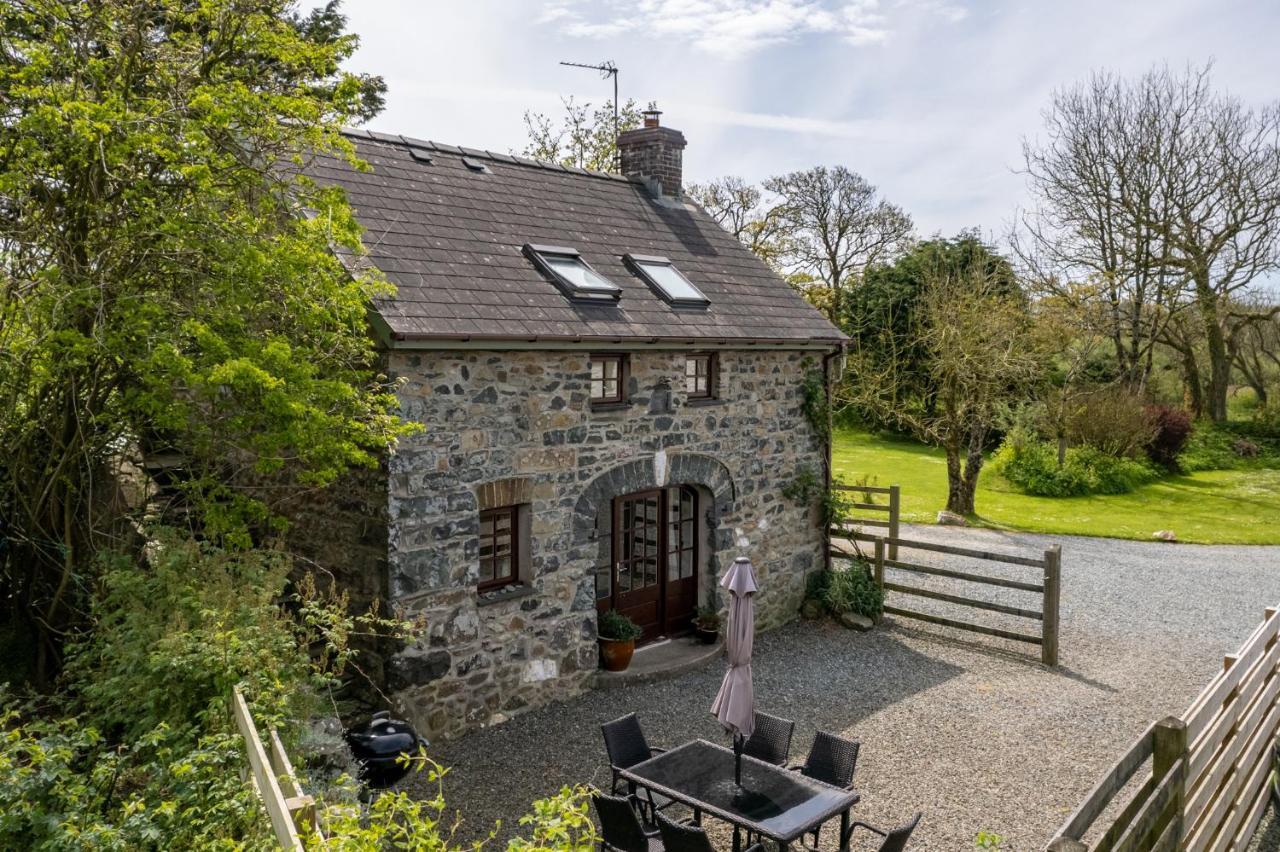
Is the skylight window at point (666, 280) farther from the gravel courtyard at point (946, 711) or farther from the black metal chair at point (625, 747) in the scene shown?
the black metal chair at point (625, 747)

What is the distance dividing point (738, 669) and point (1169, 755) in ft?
9.69

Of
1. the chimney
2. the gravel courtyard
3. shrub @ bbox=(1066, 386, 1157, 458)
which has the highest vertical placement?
the chimney

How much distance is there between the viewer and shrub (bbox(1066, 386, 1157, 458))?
84.6 feet

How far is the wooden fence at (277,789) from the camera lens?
3.81 m

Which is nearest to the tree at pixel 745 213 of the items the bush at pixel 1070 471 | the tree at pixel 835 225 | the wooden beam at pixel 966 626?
the tree at pixel 835 225

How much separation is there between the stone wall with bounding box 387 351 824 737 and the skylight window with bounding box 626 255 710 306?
80 centimetres

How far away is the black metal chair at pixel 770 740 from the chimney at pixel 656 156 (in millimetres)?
9435

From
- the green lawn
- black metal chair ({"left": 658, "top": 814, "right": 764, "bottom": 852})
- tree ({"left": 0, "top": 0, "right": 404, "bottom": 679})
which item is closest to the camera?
black metal chair ({"left": 658, "top": 814, "right": 764, "bottom": 852})

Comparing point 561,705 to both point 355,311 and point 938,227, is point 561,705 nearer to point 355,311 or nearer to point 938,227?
point 355,311

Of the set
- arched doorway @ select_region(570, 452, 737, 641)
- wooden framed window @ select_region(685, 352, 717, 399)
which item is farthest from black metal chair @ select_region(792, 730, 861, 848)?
wooden framed window @ select_region(685, 352, 717, 399)

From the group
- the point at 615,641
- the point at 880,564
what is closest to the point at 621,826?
the point at 615,641

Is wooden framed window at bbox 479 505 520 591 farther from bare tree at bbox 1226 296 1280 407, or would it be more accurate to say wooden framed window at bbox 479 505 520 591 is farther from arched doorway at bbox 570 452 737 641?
bare tree at bbox 1226 296 1280 407

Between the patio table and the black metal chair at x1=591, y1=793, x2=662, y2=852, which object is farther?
the patio table

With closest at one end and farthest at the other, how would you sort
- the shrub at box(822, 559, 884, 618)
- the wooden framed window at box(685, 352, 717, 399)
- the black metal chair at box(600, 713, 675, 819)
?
the black metal chair at box(600, 713, 675, 819)
the wooden framed window at box(685, 352, 717, 399)
the shrub at box(822, 559, 884, 618)
